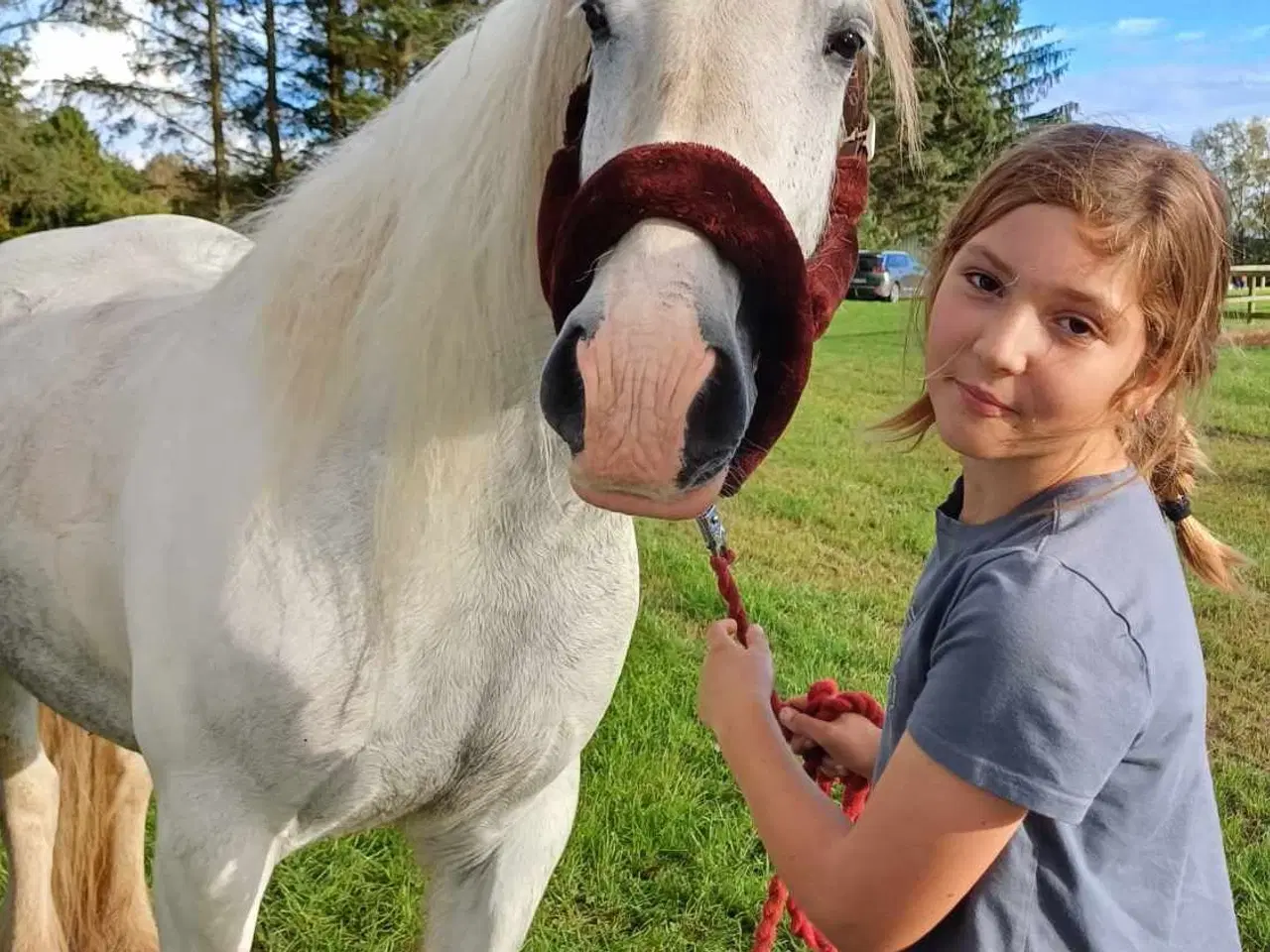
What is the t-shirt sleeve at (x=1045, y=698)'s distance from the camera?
833mm

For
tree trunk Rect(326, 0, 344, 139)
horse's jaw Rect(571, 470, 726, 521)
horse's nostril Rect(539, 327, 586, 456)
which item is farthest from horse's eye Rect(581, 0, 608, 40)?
tree trunk Rect(326, 0, 344, 139)

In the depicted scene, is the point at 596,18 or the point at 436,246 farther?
the point at 436,246

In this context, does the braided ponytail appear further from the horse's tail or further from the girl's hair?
the horse's tail

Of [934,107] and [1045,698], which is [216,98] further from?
[1045,698]

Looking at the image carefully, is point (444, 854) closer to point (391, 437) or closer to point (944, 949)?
point (391, 437)

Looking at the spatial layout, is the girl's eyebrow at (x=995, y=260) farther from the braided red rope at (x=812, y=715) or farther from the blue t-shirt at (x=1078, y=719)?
the braided red rope at (x=812, y=715)

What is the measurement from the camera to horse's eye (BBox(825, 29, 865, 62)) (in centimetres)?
112

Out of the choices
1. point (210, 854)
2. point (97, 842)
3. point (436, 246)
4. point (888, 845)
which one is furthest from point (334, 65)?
point (888, 845)

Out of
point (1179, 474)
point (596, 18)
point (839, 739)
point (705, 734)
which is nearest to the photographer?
point (596, 18)

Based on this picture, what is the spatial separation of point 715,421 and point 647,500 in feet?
0.31

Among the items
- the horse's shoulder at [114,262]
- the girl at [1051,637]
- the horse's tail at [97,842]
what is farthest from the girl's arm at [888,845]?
the horse's tail at [97,842]

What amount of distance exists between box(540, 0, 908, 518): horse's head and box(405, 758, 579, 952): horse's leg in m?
0.81

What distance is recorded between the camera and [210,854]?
139 cm

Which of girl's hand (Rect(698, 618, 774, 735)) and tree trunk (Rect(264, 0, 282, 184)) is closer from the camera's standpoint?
girl's hand (Rect(698, 618, 774, 735))
